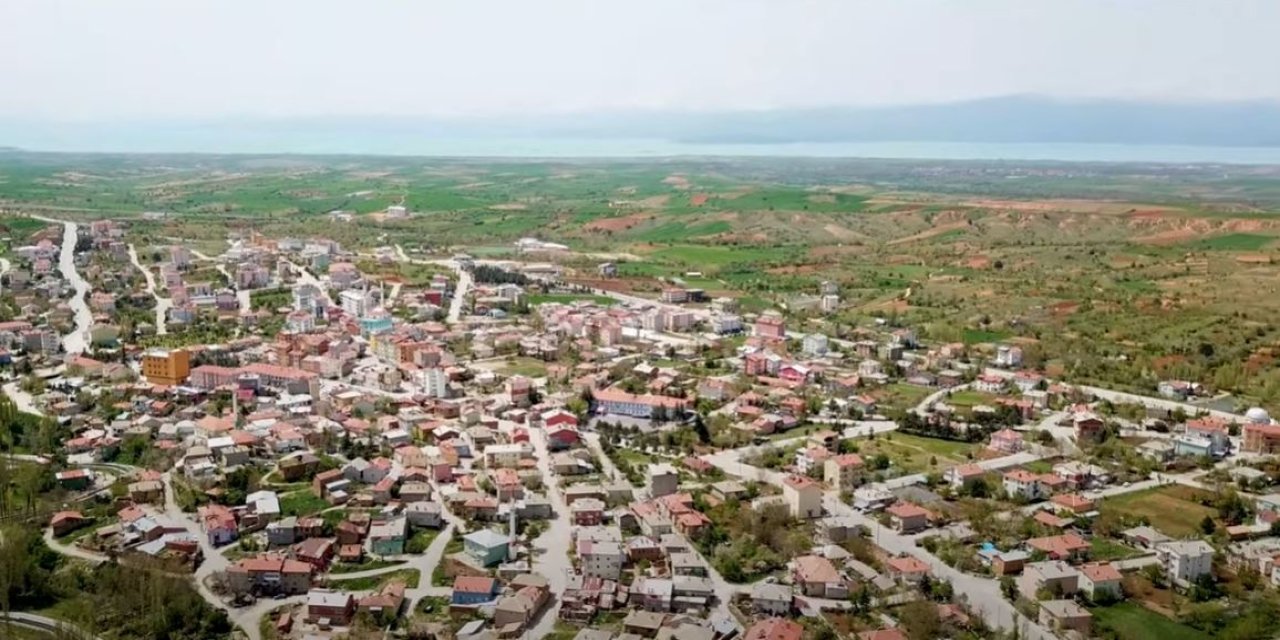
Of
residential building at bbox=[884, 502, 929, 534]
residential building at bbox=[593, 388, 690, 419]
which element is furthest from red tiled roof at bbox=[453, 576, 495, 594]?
residential building at bbox=[593, 388, 690, 419]

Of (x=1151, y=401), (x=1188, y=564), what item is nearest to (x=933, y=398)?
(x=1151, y=401)

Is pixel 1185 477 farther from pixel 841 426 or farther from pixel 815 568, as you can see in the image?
pixel 815 568

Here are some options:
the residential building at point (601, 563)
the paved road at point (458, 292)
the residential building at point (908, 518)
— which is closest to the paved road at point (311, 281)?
the paved road at point (458, 292)

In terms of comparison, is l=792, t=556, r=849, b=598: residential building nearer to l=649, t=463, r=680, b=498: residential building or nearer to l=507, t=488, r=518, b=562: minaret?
l=649, t=463, r=680, b=498: residential building

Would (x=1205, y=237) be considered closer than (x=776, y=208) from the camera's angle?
Yes

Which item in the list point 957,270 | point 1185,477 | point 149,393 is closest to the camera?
point 1185,477

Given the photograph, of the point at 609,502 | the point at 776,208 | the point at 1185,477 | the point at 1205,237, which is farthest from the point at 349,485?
the point at 776,208

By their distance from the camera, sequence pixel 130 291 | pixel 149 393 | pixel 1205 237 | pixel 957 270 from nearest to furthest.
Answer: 1. pixel 149 393
2. pixel 130 291
3. pixel 957 270
4. pixel 1205 237
